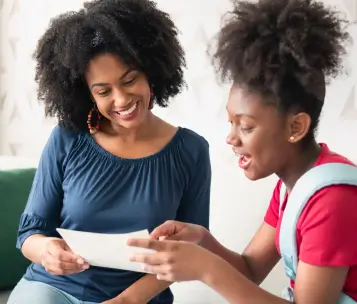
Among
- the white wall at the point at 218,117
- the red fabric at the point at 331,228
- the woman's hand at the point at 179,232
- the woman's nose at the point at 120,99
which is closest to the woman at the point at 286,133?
the red fabric at the point at 331,228

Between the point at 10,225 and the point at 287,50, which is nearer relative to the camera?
the point at 287,50

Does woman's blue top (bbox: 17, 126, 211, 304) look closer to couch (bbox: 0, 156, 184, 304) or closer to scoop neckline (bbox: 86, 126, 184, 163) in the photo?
scoop neckline (bbox: 86, 126, 184, 163)

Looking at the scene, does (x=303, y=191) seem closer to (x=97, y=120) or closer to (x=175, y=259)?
(x=175, y=259)

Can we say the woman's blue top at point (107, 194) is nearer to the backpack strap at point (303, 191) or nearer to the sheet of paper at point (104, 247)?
the sheet of paper at point (104, 247)

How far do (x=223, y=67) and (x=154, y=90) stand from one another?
42 centimetres

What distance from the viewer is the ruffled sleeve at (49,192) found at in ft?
4.66

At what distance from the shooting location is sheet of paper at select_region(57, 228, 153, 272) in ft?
3.56

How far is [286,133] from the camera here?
1.04 m

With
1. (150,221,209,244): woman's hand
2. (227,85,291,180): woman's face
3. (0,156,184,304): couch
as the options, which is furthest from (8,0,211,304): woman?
(227,85,291,180): woman's face

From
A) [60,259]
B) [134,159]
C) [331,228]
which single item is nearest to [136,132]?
[134,159]

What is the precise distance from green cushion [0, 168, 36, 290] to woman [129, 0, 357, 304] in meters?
0.78

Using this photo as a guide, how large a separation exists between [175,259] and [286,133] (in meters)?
0.30

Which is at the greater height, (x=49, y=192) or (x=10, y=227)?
(x=49, y=192)

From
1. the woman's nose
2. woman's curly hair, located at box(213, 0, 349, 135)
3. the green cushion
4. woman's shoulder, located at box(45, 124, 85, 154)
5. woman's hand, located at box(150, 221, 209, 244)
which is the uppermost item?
woman's curly hair, located at box(213, 0, 349, 135)
